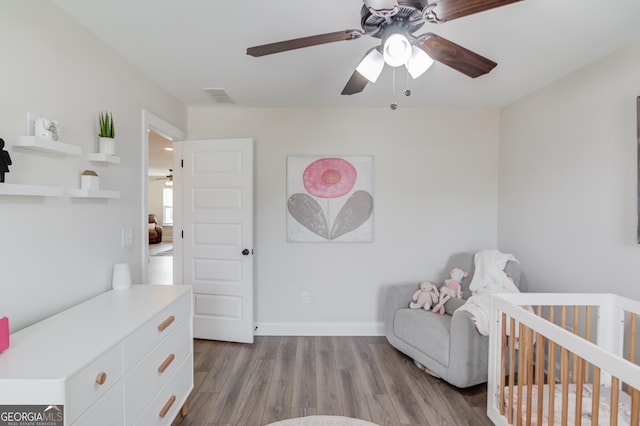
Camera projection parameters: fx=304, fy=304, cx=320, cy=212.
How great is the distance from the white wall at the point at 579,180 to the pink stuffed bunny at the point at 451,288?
0.58 metres

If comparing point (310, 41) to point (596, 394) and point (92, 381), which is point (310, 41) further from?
point (596, 394)

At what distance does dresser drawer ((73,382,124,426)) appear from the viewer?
3.46 feet

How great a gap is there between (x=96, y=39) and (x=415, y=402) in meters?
3.02

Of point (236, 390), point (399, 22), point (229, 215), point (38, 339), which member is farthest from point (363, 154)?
point (38, 339)

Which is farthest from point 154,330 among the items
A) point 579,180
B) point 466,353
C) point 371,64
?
point 579,180

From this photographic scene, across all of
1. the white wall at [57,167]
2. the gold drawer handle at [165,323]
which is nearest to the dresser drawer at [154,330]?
the gold drawer handle at [165,323]

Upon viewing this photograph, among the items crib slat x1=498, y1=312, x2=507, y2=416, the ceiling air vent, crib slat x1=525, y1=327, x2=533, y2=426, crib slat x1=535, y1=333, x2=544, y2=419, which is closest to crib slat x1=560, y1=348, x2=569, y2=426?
crib slat x1=535, y1=333, x2=544, y2=419

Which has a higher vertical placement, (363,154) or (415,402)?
(363,154)

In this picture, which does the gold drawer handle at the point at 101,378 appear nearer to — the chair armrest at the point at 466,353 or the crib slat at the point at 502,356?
the crib slat at the point at 502,356

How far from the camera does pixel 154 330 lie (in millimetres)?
1481

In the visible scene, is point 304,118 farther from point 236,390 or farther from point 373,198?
point 236,390

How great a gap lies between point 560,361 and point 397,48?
1486mm

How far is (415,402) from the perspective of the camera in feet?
6.70

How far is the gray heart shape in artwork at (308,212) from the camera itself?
308cm
